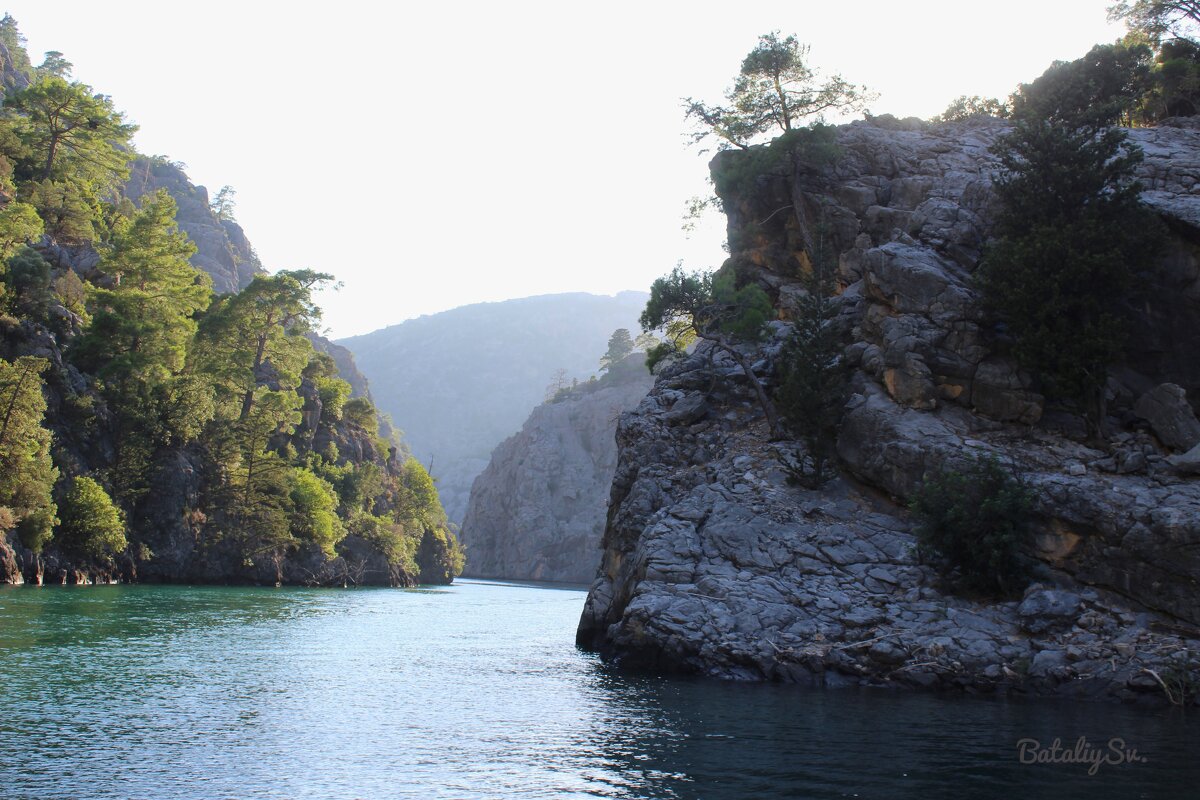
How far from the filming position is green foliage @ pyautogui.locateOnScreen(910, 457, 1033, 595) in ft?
95.8

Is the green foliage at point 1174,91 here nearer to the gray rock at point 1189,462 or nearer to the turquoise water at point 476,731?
the gray rock at point 1189,462

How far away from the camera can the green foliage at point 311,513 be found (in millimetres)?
79188

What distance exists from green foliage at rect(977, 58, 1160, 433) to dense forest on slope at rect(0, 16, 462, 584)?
2099 inches

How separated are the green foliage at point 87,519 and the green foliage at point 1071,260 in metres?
53.9

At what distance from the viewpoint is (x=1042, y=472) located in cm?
3198

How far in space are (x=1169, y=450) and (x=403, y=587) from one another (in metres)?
78.6

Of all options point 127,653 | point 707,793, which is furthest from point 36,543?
point 707,793

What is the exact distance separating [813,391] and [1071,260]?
→ 1095cm

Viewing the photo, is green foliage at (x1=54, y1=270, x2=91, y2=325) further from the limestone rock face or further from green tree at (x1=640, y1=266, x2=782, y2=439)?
the limestone rock face

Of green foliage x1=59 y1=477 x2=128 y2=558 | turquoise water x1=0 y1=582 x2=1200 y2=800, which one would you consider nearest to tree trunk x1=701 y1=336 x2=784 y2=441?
turquoise water x1=0 y1=582 x2=1200 y2=800

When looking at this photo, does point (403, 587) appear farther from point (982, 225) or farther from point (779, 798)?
point (779, 798)

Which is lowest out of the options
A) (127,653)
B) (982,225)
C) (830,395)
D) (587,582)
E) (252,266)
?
(587,582)

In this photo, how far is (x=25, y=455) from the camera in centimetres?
5056

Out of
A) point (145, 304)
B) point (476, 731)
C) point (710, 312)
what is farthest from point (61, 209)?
point (476, 731)
